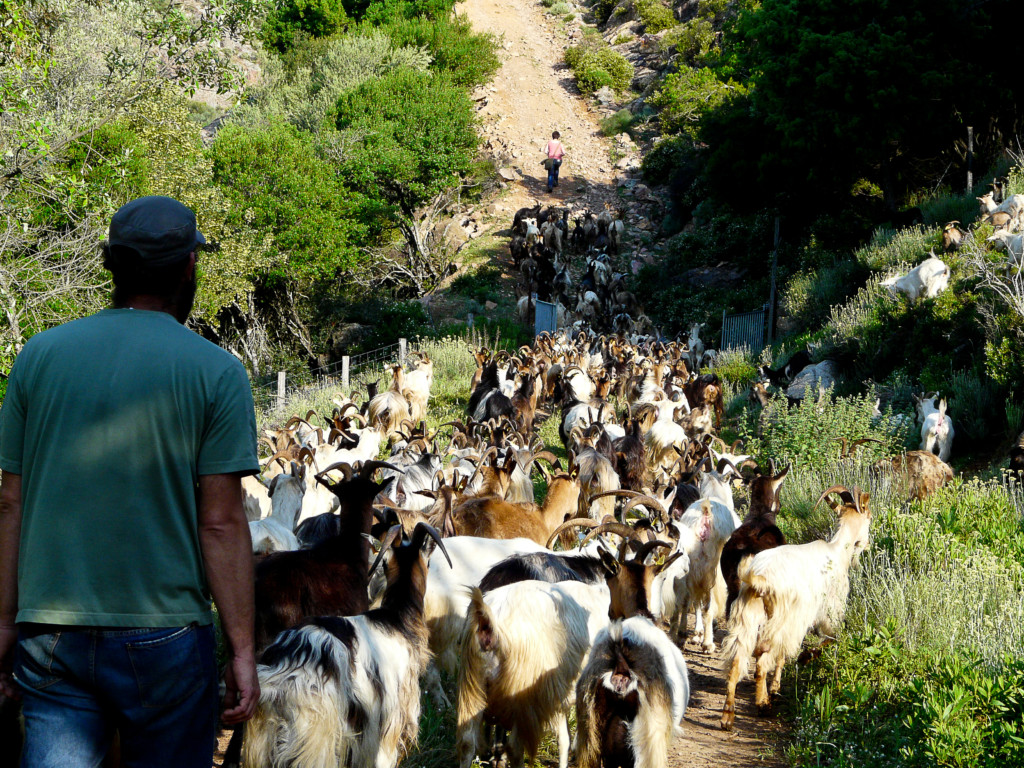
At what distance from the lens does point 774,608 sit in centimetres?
580

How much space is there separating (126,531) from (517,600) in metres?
3.01

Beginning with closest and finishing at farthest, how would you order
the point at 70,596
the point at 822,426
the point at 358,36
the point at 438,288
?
the point at 70,596 < the point at 822,426 < the point at 438,288 < the point at 358,36

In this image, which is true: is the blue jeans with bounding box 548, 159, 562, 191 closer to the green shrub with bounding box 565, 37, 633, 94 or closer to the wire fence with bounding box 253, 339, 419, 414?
the wire fence with bounding box 253, 339, 419, 414

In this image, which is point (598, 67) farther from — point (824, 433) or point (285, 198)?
point (824, 433)

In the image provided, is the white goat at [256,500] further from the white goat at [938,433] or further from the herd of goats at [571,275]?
the herd of goats at [571,275]

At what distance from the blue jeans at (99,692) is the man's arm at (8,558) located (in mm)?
128

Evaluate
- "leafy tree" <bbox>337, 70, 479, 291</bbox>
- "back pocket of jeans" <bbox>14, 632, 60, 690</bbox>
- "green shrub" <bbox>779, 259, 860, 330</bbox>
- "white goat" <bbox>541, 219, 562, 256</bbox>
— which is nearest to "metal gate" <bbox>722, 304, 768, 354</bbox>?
"green shrub" <bbox>779, 259, 860, 330</bbox>

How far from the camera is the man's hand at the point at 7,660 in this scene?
2.33 m

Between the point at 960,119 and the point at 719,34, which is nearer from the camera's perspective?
the point at 960,119

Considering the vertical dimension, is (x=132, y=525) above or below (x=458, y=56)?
below

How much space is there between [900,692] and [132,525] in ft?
15.8

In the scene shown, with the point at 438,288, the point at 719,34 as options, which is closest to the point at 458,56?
the point at 719,34

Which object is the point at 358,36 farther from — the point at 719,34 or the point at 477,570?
the point at 477,570

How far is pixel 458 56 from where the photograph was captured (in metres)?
41.2
